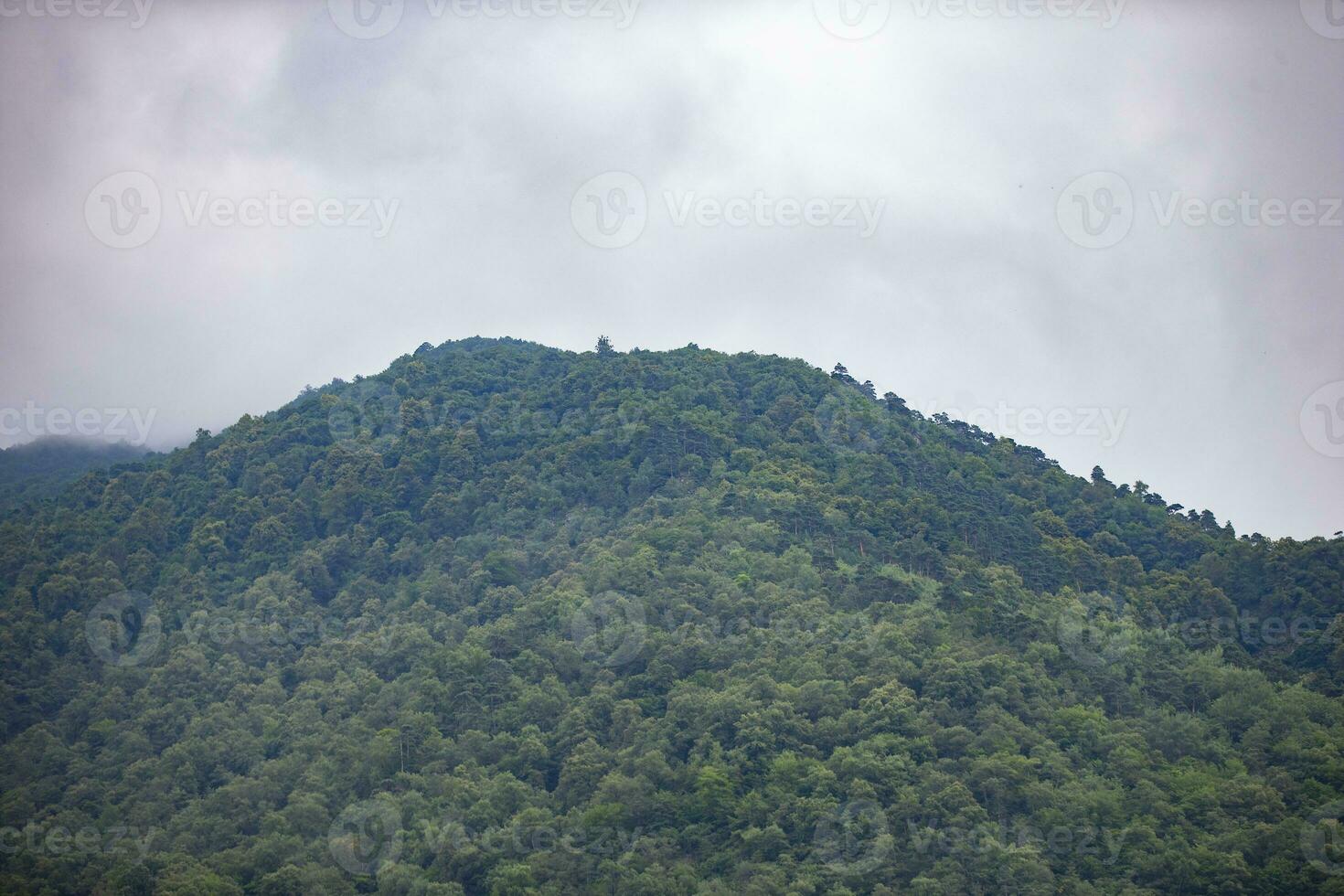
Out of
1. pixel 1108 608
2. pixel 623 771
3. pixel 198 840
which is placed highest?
pixel 1108 608

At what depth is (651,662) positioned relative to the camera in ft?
215

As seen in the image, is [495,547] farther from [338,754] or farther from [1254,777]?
[1254,777]

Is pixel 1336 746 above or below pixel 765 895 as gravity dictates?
above

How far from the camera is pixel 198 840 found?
58438mm

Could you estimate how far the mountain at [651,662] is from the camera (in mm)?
55531

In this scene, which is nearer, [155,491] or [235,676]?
[235,676]

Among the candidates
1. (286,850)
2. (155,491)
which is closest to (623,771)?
(286,850)

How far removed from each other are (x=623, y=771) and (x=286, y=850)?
13487 mm

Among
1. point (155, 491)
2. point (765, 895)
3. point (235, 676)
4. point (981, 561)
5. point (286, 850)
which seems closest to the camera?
point (765, 895)

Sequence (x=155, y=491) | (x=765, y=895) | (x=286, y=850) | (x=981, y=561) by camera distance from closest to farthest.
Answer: (x=765, y=895) → (x=286, y=850) → (x=981, y=561) → (x=155, y=491)

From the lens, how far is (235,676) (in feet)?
228

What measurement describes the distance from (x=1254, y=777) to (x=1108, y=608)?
15.7 meters

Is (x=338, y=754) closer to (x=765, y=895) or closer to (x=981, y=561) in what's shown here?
(x=765, y=895)

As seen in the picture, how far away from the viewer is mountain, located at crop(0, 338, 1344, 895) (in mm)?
55531
